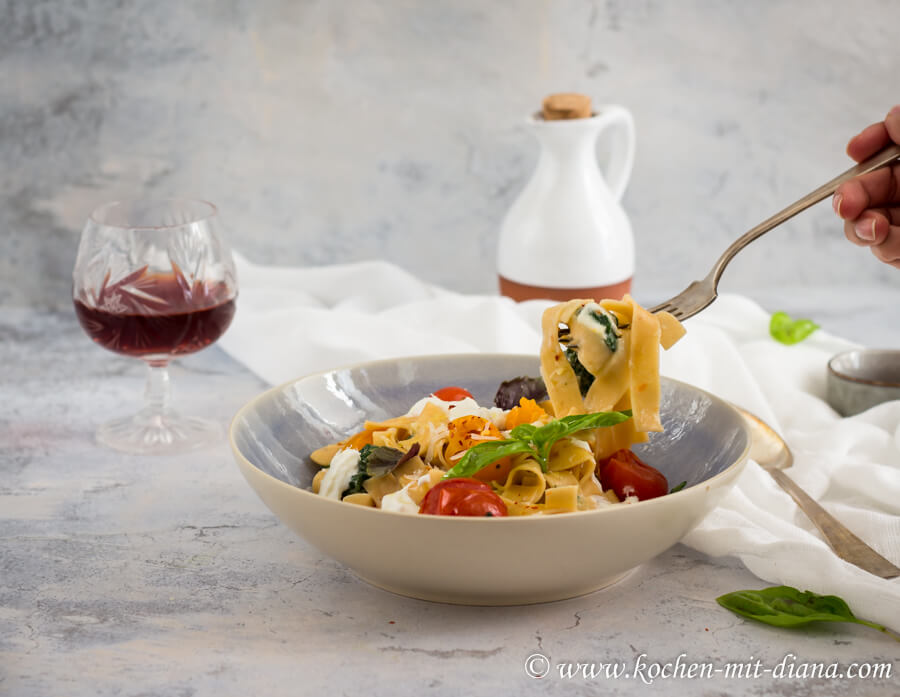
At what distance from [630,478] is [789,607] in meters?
0.27

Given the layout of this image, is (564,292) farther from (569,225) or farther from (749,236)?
(749,236)

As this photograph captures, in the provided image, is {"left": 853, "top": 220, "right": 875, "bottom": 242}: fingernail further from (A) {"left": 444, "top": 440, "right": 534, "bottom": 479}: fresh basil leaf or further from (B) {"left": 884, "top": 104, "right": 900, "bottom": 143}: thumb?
(A) {"left": 444, "top": 440, "right": 534, "bottom": 479}: fresh basil leaf

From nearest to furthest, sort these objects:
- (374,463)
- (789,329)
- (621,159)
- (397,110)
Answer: (374,463)
(789,329)
(621,159)
(397,110)

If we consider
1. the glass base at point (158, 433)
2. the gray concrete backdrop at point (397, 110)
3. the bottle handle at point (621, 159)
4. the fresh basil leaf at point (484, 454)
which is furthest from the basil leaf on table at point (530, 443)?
the gray concrete backdrop at point (397, 110)

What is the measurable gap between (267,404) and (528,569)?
1.99 feet

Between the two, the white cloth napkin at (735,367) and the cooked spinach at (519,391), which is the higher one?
the cooked spinach at (519,391)

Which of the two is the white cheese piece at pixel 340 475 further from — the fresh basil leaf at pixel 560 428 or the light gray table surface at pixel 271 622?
the fresh basil leaf at pixel 560 428

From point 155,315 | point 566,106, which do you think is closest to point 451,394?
point 155,315

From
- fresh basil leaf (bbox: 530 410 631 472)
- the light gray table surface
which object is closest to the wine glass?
the light gray table surface

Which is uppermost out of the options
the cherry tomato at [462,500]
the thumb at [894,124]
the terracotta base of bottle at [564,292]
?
the thumb at [894,124]

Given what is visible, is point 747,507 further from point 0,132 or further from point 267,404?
point 0,132

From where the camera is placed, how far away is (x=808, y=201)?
63.7 inches

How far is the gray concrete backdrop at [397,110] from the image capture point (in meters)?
2.95

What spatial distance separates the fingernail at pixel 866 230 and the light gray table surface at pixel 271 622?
0.64 meters
